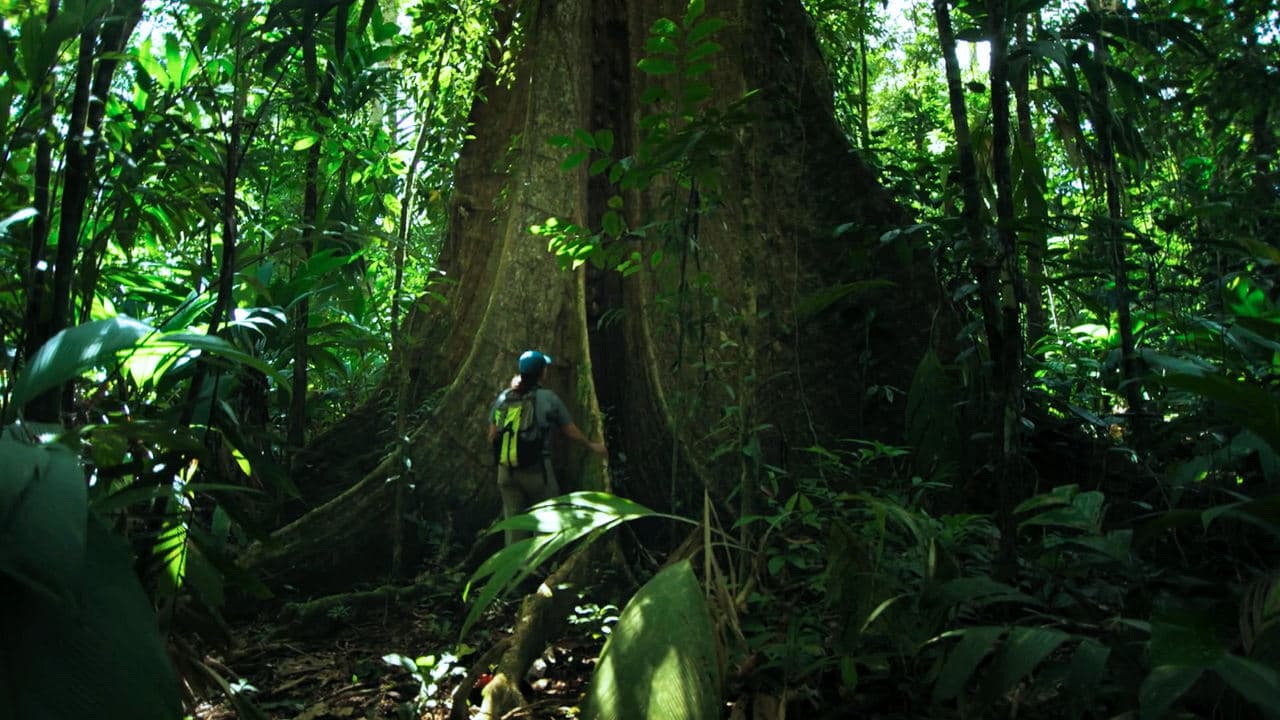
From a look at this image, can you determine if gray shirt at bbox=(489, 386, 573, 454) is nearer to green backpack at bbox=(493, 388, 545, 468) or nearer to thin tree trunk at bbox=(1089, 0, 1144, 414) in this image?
green backpack at bbox=(493, 388, 545, 468)

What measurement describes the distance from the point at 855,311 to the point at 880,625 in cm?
219

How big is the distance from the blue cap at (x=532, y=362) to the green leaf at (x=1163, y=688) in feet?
9.67

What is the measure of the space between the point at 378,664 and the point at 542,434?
49.7 inches

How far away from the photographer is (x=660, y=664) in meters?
1.77

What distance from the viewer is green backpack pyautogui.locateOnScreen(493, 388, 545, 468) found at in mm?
4070

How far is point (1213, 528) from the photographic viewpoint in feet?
8.66

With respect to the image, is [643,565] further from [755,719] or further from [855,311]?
[755,719]

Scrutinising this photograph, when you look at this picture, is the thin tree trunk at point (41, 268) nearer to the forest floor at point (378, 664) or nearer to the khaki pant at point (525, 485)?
the forest floor at point (378, 664)

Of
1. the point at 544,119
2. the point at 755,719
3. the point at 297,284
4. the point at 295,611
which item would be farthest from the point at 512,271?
the point at 755,719

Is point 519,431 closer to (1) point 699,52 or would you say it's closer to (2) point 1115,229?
(1) point 699,52

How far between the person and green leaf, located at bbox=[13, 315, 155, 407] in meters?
2.40

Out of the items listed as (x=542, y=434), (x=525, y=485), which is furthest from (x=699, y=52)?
(x=525, y=485)

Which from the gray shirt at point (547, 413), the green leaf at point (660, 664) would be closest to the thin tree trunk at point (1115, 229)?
the green leaf at point (660, 664)

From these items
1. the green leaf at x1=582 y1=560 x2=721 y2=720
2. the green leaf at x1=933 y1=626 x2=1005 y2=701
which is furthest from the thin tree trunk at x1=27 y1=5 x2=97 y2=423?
the green leaf at x1=933 y1=626 x2=1005 y2=701
